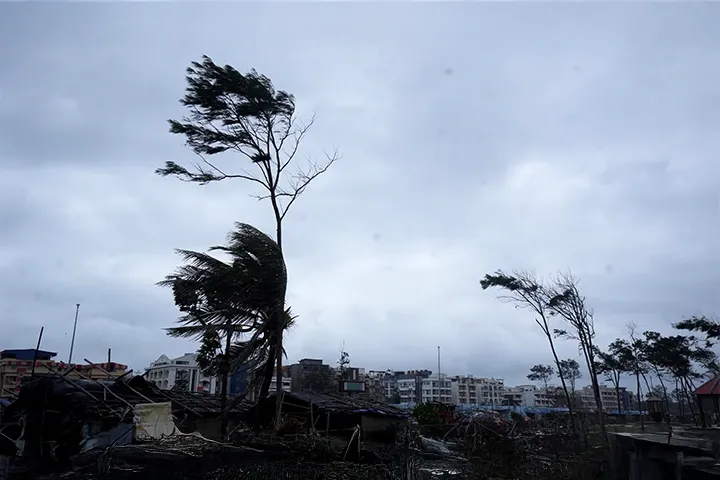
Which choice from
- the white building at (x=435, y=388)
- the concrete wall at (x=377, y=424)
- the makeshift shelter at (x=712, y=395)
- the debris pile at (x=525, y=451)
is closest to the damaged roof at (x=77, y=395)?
the concrete wall at (x=377, y=424)

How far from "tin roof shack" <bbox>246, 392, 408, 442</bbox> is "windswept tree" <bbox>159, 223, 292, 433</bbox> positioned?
6.40 feet

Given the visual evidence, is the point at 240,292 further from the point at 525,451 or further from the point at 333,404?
the point at 525,451

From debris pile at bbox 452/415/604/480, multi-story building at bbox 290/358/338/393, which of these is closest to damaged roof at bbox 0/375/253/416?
debris pile at bbox 452/415/604/480

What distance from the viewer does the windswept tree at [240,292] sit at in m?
15.0

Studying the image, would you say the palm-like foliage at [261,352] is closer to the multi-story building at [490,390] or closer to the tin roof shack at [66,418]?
the tin roof shack at [66,418]

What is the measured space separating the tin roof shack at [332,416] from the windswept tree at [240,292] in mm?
1951

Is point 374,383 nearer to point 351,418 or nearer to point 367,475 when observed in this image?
point 351,418

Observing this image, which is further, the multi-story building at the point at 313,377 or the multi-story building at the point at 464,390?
the multi-story building at the point at 464,390

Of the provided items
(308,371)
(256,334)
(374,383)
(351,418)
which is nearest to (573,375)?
(308,371)

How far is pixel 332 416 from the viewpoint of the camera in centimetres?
1762

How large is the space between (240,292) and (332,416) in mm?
5276

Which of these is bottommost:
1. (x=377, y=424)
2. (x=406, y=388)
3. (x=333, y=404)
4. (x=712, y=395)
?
(x=377, y=424)

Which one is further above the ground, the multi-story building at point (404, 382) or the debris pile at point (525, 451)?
the multi-story building at point (404, 382)

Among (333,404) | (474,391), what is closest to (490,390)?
(474,391)
